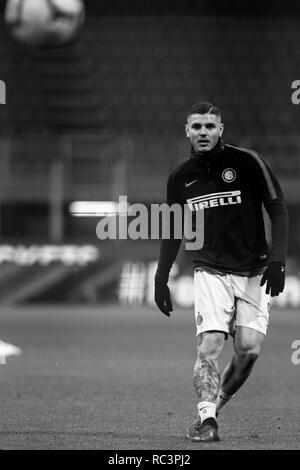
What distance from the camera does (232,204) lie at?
5.38m

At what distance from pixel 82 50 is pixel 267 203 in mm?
17231

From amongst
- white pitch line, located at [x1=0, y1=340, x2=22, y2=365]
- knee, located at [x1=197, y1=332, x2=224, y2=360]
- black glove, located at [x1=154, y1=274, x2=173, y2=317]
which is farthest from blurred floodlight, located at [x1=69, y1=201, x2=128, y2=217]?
knee, located at [x1=197, y1=332, x2=224, y2=360]

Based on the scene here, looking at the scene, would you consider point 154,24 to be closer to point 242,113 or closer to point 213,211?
point 242,113

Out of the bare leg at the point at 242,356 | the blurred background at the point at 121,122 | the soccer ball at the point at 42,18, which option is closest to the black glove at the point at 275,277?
the bare leg at the point at 242,356

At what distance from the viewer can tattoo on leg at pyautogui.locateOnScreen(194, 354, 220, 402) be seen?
5117 millimetres

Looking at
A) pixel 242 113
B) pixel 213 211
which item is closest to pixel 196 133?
pixel 213 211

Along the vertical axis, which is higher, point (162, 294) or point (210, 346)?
point (162, 294)

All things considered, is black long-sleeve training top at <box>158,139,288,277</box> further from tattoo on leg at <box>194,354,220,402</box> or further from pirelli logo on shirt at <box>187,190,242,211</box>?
tattoo on leg at <box>194,354,220,402</box>

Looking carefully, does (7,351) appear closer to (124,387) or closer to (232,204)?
(124,387)

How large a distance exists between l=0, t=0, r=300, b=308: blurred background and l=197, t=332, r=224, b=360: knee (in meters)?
9.52

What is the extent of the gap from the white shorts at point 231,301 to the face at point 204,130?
0.67m

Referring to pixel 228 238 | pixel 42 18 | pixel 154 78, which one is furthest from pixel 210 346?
pixel 154 78

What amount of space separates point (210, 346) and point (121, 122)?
15847 millimetres

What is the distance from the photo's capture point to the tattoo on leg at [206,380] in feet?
16.8
